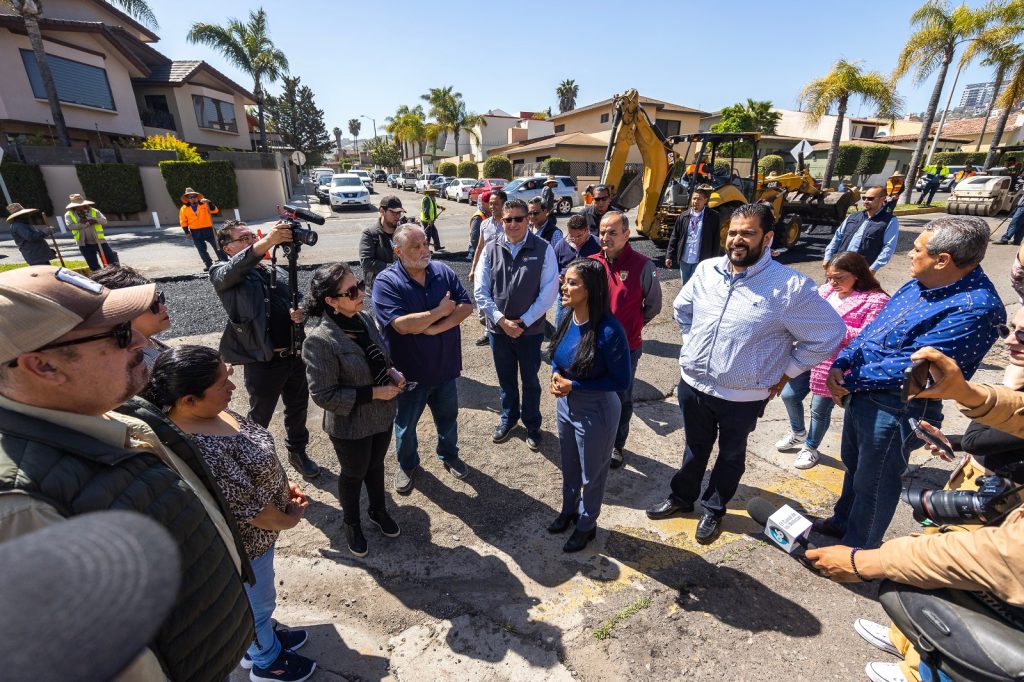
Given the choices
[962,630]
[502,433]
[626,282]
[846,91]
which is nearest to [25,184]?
[502,433]

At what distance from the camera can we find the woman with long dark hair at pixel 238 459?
1749 millimetres

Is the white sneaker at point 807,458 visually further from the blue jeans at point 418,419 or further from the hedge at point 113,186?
the hedge at point 113,186

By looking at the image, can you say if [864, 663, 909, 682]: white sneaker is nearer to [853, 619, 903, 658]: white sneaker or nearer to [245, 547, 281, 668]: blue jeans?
[853, 619, 903, 658]: white sneaker

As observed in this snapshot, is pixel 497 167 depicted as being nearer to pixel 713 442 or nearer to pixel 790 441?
pixel 790 441

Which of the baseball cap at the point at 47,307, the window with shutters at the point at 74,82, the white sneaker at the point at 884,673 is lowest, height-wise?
the white sneaker at the point at 884,673

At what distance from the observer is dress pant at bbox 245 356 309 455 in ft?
11.0

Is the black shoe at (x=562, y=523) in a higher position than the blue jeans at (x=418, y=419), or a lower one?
lower

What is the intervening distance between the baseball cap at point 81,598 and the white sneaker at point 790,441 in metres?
4.46

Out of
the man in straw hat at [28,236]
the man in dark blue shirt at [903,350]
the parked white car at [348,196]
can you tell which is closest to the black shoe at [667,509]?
the man in dark blue shirt at [903,350]

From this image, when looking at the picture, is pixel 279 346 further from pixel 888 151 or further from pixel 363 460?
pixel 888 151

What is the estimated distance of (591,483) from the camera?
9.19 ft

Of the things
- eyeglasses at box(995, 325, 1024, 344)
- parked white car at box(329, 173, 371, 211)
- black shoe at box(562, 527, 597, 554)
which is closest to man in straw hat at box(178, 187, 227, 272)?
black shoe at box(562, 527, 597, 554)

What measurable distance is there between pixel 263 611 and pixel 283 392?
1864 millimetres

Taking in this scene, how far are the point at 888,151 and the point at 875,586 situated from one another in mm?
41557
